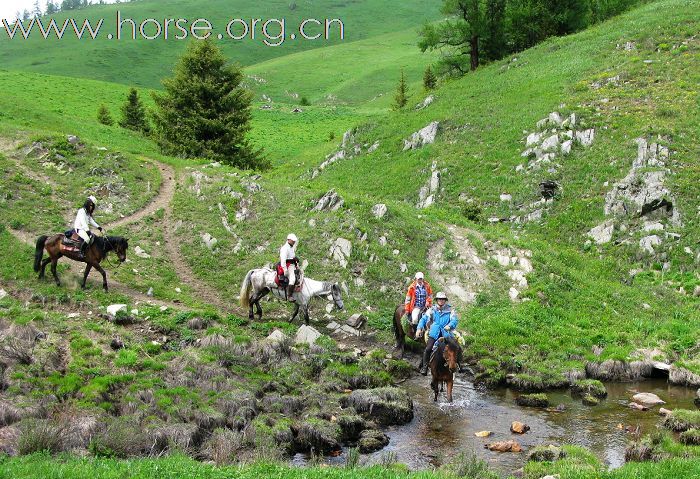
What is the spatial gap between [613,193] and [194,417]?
94.9ft

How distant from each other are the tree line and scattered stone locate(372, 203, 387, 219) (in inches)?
1429

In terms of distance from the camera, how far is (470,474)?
43.2 feet

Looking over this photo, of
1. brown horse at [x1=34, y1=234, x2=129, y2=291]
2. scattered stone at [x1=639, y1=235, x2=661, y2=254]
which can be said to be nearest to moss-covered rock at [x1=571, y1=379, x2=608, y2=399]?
scattered stone at [x1=639, y1=235, x2=661, y2=254]

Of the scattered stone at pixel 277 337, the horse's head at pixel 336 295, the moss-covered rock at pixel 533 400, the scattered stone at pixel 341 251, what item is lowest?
the moss-covered rock at pixel 533 400

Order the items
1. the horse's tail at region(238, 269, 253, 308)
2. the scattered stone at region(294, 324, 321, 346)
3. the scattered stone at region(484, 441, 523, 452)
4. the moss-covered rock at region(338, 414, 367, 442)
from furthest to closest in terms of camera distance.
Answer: the horse's tail at region(238, 269, 253, 308), the scattered stone at region(294, 324, 321, 346), the moss-covered rock at region(338, 414, 367, 442), the scattered stone at region(484, 441, 523, 452)

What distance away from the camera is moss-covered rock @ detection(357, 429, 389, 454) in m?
15.8

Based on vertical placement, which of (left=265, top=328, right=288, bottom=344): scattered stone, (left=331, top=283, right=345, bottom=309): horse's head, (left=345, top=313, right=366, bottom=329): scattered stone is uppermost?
(left=331, top=283, right=345, bottom=309): horse's head

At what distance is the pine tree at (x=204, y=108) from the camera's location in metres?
46.3

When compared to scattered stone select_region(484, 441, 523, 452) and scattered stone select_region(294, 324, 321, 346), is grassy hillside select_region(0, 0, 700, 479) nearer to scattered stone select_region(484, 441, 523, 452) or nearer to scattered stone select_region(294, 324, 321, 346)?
scattered stone select_region(294, 324, 321, 346)

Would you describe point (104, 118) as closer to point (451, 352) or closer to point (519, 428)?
point (451, 352)

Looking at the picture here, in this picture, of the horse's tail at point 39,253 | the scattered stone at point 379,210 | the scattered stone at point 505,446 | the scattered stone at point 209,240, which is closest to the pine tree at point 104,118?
the scattered stone at point 209,240

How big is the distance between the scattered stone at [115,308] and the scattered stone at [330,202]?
12.3 m

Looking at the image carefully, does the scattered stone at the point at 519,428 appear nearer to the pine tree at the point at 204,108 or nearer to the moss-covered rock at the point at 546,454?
the moss-covered rock at the point at 546,454

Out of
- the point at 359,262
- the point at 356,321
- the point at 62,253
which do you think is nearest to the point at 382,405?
the point at 356,321
